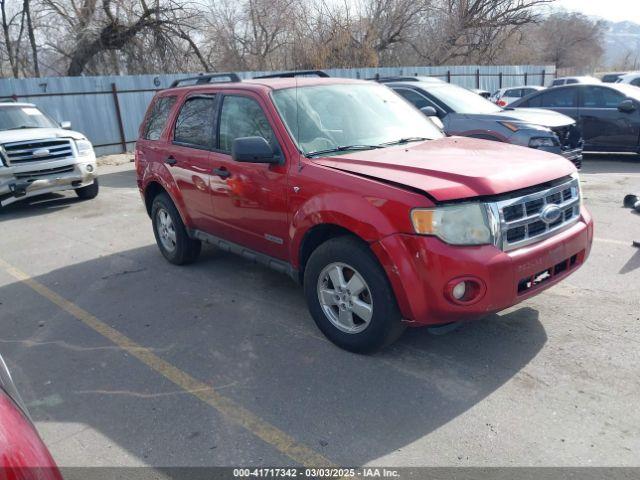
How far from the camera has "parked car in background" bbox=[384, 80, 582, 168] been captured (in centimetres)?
812

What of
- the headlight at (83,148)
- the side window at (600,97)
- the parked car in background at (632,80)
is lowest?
the headlight at (83,148)

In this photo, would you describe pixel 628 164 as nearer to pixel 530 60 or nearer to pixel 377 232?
pixel 377 232

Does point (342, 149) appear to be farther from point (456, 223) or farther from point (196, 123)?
point (196, 123)

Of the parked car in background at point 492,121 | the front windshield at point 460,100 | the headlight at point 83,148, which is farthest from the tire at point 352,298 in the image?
the headlight at point 83,148

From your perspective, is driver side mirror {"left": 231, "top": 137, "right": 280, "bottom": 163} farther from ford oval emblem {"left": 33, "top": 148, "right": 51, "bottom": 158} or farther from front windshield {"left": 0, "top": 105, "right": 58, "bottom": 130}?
front windshield {"left": 0, "top": 105, "right": 58, "bottom": 130}

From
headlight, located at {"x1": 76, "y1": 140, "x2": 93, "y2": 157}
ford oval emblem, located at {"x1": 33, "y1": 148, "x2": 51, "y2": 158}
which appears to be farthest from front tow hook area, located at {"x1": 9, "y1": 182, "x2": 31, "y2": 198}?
headlight, located at {"x1": 76, "y1": 140, "x2": 93, "y2": 157}

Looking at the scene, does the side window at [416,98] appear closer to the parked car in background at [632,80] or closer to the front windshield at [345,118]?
the front windshield at [345,118]

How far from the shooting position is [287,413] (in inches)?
125

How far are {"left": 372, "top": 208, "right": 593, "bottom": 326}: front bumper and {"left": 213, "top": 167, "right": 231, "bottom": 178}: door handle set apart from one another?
5.86 ft

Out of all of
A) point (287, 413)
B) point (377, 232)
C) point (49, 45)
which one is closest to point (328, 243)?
point (377, 232)

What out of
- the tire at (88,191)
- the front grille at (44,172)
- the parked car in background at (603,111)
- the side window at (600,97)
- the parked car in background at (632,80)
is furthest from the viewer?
the parked car in background at (632,80)

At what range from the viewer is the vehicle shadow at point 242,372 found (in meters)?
2.99

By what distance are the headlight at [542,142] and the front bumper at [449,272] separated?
16.8 feet

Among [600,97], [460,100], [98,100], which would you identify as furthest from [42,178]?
[600,97]
